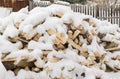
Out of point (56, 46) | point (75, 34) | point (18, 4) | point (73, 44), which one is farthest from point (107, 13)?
point (56, 46)

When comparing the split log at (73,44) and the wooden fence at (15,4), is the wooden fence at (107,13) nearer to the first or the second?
the wooden fence at (15,4)

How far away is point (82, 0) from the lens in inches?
1134

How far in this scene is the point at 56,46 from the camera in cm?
659

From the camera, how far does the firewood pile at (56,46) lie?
6.12m

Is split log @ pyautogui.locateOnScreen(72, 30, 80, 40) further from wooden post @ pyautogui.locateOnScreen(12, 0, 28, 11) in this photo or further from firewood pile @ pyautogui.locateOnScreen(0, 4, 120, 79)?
wooden post @ pyautogui.locateOnScreen(12, 0, 28, 11)

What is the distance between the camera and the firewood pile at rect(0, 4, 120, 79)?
20.1ft

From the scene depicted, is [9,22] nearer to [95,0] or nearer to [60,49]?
[60,49]

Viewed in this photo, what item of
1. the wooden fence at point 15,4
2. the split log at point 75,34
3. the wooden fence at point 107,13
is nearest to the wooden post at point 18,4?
the wooden fence at point 15,4

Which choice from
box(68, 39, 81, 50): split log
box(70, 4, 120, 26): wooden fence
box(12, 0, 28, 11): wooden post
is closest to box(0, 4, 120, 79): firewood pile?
box(68, 39, 81, 50): split log

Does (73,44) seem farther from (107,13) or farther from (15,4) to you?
(15,4)

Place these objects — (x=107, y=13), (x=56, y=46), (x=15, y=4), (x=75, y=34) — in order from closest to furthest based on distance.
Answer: (x=56, y=46)
(x=75, y=34)
(x=107, y=13)
(x=15, y=4)

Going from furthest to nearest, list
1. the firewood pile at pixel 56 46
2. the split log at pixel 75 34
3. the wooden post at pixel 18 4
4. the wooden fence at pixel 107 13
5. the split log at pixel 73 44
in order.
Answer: the wooden post at pixel 18 4 → the wooden fence at pixel 107 13 → the split log at pixel 75 34 → the split log at pixel 73 44 → the firewood pile at pixel 56 46

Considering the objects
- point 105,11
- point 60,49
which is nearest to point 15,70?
point 60,49

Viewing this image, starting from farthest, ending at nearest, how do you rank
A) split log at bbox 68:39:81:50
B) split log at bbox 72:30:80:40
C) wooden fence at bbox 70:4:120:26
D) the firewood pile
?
wooden fence at bbox 70:4:120:26 < split log at bbox 72:30:80:40 < split log at bbox 68:39:81:50 < the firewood pile
